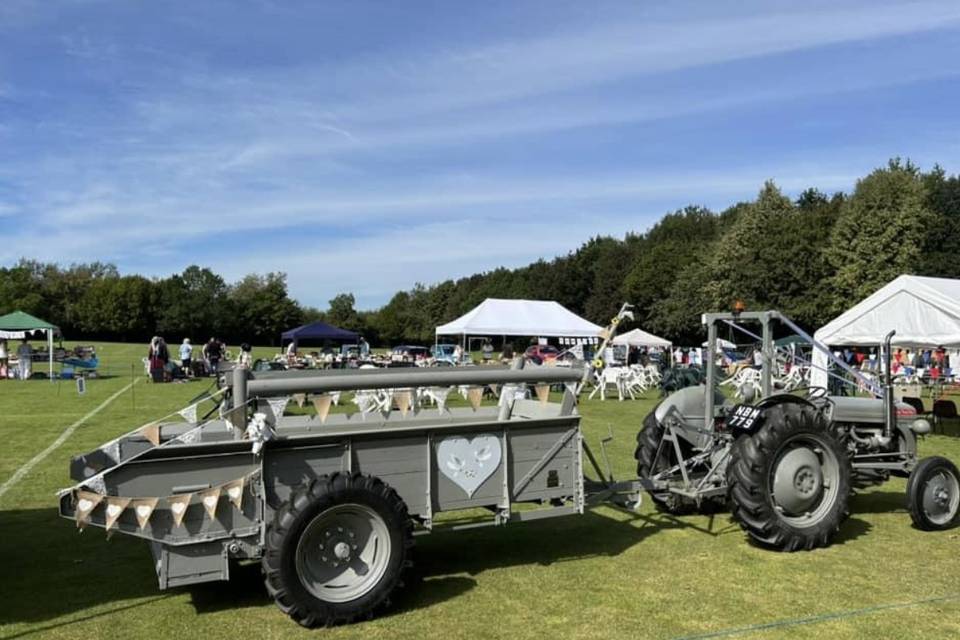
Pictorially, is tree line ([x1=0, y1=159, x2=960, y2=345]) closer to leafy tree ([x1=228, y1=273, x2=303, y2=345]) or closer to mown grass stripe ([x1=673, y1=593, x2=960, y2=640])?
leafy tree ([x1=228, y1=273, x2=303, y2=345])

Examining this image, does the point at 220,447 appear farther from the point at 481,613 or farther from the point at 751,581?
the point at 751,581

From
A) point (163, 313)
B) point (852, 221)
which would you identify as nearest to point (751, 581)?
point (852, 221)

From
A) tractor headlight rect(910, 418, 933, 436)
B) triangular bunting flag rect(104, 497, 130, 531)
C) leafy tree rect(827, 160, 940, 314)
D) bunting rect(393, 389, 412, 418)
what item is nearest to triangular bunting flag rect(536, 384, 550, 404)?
bunting rect(393, 389, 412, 418)

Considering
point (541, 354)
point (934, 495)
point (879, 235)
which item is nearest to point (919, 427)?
point (934, 495)

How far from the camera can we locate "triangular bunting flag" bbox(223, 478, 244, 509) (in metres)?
4.76

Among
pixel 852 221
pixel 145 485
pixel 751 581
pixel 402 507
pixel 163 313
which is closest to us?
pixel 145 485

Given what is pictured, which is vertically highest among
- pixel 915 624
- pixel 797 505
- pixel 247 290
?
pixel 247 290

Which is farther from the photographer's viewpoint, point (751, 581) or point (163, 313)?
point (163, 313)

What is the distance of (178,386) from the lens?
1030 inches

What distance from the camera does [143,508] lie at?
4.55 metres

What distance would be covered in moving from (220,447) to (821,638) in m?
3.95

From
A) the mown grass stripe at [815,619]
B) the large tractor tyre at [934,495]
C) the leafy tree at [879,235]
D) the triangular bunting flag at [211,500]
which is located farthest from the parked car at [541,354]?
the leafy tree at [879,235]

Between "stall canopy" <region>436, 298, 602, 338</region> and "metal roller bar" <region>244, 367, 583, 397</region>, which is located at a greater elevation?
"stall canopy" <region>436, 298, 602, 338</region>

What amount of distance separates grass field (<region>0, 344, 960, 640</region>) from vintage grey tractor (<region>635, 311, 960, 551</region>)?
0.31m
